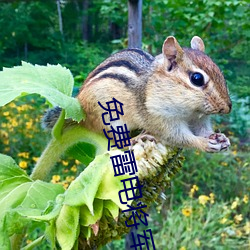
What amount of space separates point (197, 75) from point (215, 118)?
1.47 m

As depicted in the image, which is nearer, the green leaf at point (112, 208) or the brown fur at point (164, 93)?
the green leaf at point (112, 208)

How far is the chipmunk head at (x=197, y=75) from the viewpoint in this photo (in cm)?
60

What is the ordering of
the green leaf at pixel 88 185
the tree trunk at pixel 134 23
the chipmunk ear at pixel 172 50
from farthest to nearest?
the tree trunk at pixel 134 23
the chipmunk ear at pixel 172 50
the green leaf at pixel 88 185

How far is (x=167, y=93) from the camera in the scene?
0.69m

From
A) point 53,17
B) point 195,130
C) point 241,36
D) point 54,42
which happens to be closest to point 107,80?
point 195,130

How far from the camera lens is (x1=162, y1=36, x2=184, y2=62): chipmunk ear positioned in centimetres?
65

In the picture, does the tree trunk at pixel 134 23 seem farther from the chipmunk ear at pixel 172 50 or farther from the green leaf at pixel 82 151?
the green leaf at pixel 82 151

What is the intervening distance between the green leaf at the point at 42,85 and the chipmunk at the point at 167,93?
0.17ft

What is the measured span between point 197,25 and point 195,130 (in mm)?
1275

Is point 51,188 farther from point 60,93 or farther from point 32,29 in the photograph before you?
point 32,29

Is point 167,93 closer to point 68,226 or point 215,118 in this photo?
point 68,226

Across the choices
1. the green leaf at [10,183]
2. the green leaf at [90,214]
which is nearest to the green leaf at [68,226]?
the green leaf at [90,214]

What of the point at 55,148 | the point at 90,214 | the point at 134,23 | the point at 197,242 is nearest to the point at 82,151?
the point at 55,148

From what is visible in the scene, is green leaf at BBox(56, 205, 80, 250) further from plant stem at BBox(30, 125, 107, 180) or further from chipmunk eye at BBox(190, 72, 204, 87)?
chipmunk eye at BBox(190, 72, 204, 87)
